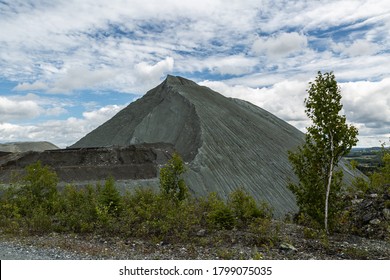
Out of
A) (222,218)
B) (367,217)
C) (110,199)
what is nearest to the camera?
(222,218)

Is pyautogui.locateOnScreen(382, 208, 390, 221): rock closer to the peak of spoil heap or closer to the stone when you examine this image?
the stone

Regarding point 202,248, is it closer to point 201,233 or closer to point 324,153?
point 201,233

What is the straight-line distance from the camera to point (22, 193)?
16594 millimetres

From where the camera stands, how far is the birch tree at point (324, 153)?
12.3 metres

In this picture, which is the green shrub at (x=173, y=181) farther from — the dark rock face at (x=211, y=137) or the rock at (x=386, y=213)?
the dark rock face at (x=211, y=137)

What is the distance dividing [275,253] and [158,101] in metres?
41.0

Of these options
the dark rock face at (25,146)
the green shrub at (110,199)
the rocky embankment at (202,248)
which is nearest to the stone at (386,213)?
the rocky embankment at (202,248)

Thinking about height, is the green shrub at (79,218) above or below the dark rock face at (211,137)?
below

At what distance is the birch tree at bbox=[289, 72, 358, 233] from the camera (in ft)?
40.3

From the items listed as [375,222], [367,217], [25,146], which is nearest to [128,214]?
[367,217]

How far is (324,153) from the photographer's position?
12539mm

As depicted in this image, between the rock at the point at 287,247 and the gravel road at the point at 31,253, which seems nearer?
the gravel road at the point at 31,253

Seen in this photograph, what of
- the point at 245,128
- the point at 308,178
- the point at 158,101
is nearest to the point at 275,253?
the point at 308,178

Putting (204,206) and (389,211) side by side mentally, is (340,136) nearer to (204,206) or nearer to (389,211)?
(389,211)
